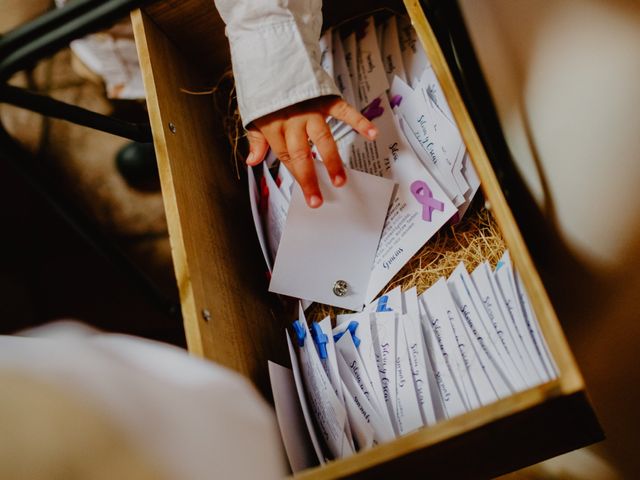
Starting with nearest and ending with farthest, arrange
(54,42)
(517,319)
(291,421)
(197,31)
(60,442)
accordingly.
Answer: (60,442) → (517,319) → (291,421) → (54,42) → (197,31)

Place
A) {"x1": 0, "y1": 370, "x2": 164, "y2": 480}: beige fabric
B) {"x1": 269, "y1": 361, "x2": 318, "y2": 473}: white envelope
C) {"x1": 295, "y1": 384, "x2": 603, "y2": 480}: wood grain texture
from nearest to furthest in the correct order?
{"x1": 0, "y1": 370, "x2": 164, "y2": 480}: beige fabric < {"x1": 295, "y1": 384, "x2": 603, "y2": 480}: wood grain texture < {"x1": 269, "y1": 361, "x2": 318, "y2": 473}: white envelope

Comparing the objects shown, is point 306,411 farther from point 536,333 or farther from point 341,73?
point 341,73

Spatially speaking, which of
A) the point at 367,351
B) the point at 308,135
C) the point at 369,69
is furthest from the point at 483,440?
the point at 369,69

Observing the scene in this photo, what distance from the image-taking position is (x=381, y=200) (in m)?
0.81

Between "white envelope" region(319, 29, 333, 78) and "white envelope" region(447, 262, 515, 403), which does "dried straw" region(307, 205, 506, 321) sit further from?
"white envelope" region(319, 29, 333, 78)

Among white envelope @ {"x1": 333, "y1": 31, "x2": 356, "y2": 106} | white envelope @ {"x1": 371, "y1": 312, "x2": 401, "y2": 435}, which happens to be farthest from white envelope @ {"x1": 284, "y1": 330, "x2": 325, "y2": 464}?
white envelope @ {"x1": 333, "y1": 31, "x2": 356, "y2": 106}

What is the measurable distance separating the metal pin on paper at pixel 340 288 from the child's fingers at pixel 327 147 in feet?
0.53

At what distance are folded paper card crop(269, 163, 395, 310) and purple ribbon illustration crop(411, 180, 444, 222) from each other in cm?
4

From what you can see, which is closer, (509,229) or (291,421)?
(509,229)

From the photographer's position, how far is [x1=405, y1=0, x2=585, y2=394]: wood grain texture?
1.57ft

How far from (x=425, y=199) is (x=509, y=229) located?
0.25 meters

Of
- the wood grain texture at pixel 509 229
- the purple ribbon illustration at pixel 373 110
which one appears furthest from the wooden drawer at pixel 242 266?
the purple ribbon illustration at pixel 373 110

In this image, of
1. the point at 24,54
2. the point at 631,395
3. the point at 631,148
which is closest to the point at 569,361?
the point at 631,148

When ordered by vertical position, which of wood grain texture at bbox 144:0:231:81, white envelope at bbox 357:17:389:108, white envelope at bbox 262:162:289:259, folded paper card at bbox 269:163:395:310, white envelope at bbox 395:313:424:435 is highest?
wood grain texture at bbox 144:0:231:81
